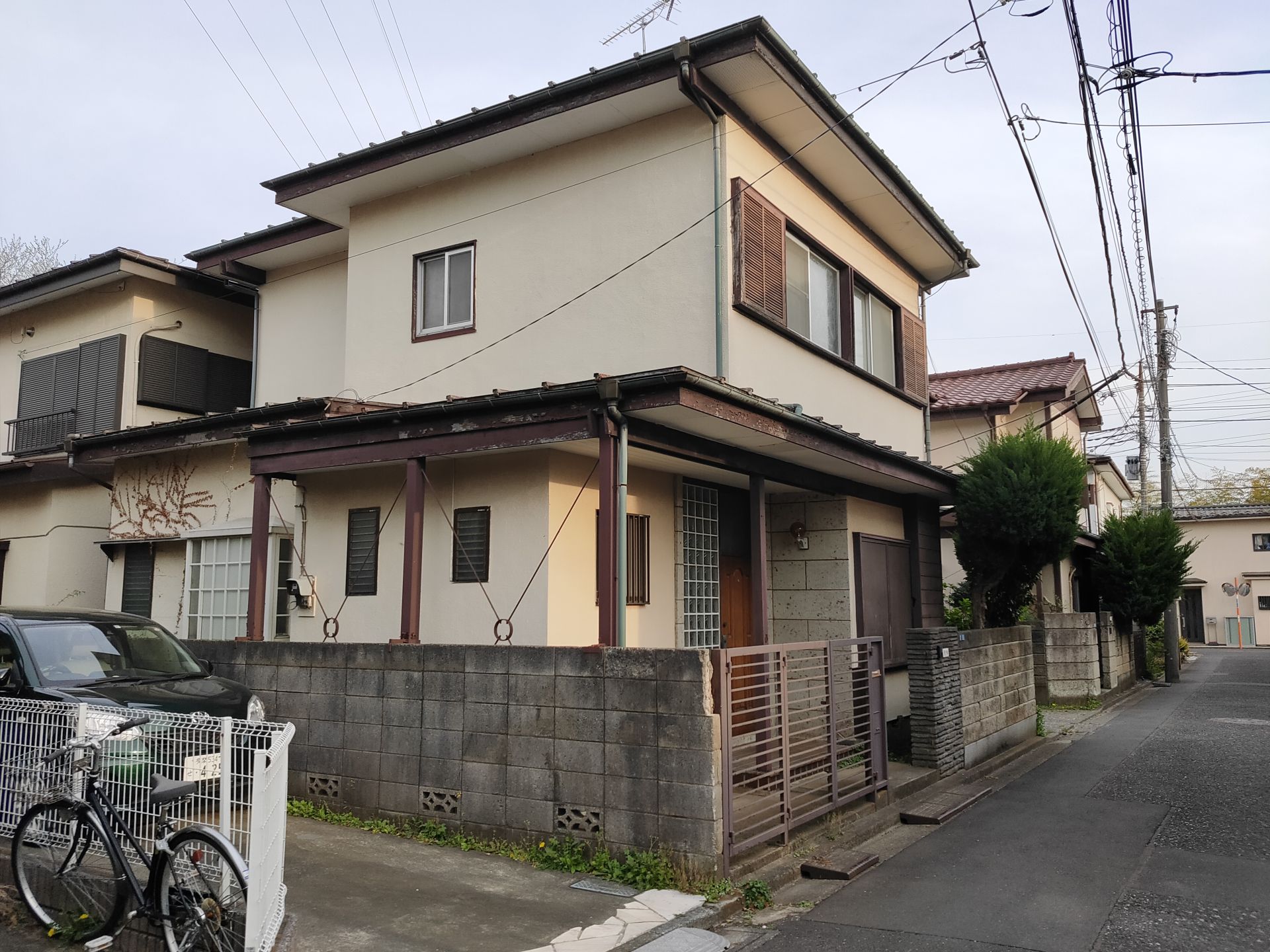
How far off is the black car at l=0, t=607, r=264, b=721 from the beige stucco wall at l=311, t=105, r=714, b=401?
393 cm

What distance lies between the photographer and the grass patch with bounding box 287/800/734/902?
6.12m

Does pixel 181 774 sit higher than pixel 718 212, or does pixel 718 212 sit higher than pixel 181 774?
pixel 718 212

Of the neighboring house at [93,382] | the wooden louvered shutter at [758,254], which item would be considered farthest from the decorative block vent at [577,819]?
the neighboring house at [93,382]

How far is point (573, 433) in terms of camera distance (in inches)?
293

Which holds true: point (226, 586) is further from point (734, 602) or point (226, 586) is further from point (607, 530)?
point (607, 530)

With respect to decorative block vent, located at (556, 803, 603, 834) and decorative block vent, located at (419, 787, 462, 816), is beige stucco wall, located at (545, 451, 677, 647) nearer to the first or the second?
decorative block vent, located at (419, 787, 462, 816)

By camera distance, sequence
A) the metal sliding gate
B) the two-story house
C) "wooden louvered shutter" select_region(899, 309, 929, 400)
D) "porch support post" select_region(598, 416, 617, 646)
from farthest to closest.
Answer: "wooden louvered shutter" select_region(899, 309, 929, 400)
the two-story house
"porch support post" select_region(598, 416, 617, 646)
the metal sliding gate

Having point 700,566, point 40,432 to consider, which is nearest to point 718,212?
point 700,566

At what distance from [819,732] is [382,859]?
11.4 feet

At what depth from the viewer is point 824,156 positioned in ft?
35.7

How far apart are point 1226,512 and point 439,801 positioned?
46143 millimetres

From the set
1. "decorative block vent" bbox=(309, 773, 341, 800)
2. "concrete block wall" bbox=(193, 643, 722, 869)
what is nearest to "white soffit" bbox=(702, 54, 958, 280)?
"concrete block wall" bbox=(193, 643, 722, 869)

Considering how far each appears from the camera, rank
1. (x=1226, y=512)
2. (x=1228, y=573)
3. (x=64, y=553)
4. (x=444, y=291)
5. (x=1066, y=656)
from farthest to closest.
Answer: (x=1226, y=512) < (x=1228, y=573) < (x=1066, y=656) < (x=64, y=553) < (x=444, y=291)

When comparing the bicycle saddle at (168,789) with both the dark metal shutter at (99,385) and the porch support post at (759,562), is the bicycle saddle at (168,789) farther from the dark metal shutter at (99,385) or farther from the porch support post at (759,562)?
the dark metal shutter at (99,385)
